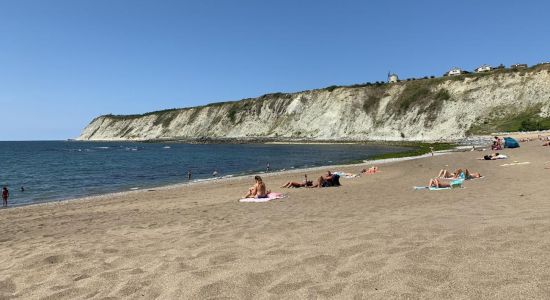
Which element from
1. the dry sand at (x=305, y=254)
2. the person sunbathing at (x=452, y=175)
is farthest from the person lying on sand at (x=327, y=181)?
the dry sand at (x=305, y=254)

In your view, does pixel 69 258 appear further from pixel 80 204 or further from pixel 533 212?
pixel 80 204

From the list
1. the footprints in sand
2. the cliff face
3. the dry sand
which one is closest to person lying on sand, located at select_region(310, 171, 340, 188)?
the dry sand

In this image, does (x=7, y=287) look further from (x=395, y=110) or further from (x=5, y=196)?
(x=395, y=110)

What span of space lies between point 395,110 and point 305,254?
105135mm

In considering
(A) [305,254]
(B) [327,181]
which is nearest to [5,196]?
(B) [327,181]

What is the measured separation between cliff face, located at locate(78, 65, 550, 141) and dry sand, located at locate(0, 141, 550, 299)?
8320cm

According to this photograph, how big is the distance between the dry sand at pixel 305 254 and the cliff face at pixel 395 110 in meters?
83.2

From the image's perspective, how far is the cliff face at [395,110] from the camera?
8812 centimetres

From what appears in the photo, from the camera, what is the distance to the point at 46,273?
7078 millimetres

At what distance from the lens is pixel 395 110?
107m

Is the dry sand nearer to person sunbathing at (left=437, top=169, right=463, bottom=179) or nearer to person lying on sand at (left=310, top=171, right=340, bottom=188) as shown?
person sunbathing at (left=437, top=169, right=463, bottom=179)

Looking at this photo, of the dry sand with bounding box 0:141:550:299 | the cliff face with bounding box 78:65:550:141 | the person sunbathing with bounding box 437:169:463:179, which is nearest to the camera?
the dry sand with bounding box 0:141:550:299

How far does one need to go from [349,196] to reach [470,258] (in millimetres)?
10163

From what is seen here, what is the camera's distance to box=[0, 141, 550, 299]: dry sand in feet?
17.4
